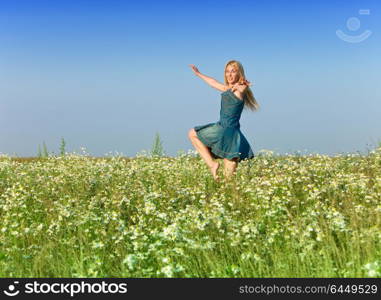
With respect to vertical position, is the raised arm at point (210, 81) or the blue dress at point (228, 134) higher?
the raised arm at point (210, 81)

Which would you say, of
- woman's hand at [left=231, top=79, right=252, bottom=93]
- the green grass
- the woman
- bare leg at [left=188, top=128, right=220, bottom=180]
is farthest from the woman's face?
the green grass

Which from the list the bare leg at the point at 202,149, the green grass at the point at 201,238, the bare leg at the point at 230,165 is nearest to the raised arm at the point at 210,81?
the bare leg at the point at 202,149

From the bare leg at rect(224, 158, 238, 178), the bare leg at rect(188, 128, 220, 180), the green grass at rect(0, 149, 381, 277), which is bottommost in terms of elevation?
the green grass at rect(0, 149, 381, 277)

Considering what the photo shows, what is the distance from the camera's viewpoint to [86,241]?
6.98 m

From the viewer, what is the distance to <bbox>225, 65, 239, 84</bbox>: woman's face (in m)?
12.5

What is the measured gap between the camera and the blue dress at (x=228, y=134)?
485 inches

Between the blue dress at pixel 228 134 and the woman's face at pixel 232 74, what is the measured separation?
0.88ft

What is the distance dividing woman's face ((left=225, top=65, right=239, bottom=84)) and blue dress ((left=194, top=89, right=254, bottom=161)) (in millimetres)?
269

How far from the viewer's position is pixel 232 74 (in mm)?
12516

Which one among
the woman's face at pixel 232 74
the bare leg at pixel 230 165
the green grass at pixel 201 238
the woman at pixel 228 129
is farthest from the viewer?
the woman's face at pixel 232 74

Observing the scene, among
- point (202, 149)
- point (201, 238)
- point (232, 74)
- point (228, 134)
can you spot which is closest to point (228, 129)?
point (228, 134)

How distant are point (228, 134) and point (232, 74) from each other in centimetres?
142

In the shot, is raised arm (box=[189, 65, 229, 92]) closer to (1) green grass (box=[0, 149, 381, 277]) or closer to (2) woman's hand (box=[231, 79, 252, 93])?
(2) woman's hand (box=[231, 79, 252, 93])

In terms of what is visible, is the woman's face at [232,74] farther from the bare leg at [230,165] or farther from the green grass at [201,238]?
the green grass at [201,238]
